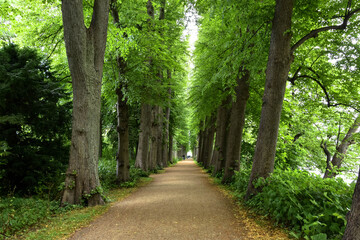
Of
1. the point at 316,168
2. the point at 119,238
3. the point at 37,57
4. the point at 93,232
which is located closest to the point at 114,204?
the point at 93,232

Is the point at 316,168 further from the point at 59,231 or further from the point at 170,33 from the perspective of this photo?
the point at 59,231

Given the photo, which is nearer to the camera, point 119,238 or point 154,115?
point 119,238

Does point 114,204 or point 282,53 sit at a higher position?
point 282,53

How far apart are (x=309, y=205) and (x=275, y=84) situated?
3.28 meters

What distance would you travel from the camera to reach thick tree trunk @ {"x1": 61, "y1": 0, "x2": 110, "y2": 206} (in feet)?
20.2

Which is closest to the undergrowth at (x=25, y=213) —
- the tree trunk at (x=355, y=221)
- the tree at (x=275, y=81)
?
the tree at (x=275, y=81)

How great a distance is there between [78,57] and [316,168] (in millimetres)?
16794

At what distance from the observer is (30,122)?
322 inches

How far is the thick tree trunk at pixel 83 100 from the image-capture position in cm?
614

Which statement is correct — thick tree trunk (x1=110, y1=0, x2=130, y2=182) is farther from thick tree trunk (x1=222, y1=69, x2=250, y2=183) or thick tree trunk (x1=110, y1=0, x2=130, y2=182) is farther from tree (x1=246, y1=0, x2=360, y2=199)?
tree (x1=246, y1=0, x2=360, y2=199)

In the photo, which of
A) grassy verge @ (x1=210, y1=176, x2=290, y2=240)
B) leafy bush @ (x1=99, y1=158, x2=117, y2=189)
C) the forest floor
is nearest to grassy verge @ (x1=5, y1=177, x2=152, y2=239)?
the forest floor

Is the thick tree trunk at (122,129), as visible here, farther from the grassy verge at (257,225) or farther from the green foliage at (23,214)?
the grassy verge at (257,225)

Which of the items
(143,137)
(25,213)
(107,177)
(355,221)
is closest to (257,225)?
(355,221)

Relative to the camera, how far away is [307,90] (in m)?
10.5
